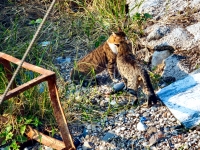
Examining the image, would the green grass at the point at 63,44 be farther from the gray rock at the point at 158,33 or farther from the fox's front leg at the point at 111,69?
the fox's front leg at the point at 111,69

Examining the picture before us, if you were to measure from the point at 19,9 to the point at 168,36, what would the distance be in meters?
2.63

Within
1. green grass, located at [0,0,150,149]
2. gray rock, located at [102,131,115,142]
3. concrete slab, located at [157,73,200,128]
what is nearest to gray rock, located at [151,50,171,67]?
green grass, located at [0,0,150,149]

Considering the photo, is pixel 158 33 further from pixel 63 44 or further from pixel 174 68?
pixel 63 44

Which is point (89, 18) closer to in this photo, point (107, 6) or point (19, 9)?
point (107, 6)

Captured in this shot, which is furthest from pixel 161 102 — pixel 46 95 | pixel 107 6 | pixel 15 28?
pixel 15 28

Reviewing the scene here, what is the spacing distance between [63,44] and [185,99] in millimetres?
2261

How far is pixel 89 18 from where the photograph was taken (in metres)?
6.08

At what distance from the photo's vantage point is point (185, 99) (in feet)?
13.5

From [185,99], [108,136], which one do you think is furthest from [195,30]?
[108,136]

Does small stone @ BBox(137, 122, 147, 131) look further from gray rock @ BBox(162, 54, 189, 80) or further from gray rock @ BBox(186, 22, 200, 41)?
gray rock @ BBox(186, 22, 200, 41)

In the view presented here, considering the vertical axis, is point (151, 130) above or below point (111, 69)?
below

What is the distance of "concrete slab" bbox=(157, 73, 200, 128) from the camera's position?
153 inches

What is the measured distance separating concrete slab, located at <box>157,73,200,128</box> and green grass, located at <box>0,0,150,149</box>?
1.45 ft

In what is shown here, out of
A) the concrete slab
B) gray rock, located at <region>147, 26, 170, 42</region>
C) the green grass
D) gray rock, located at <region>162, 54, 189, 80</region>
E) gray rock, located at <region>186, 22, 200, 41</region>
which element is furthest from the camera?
gray rock, located at <region>147, 26, 170, 42</region>
